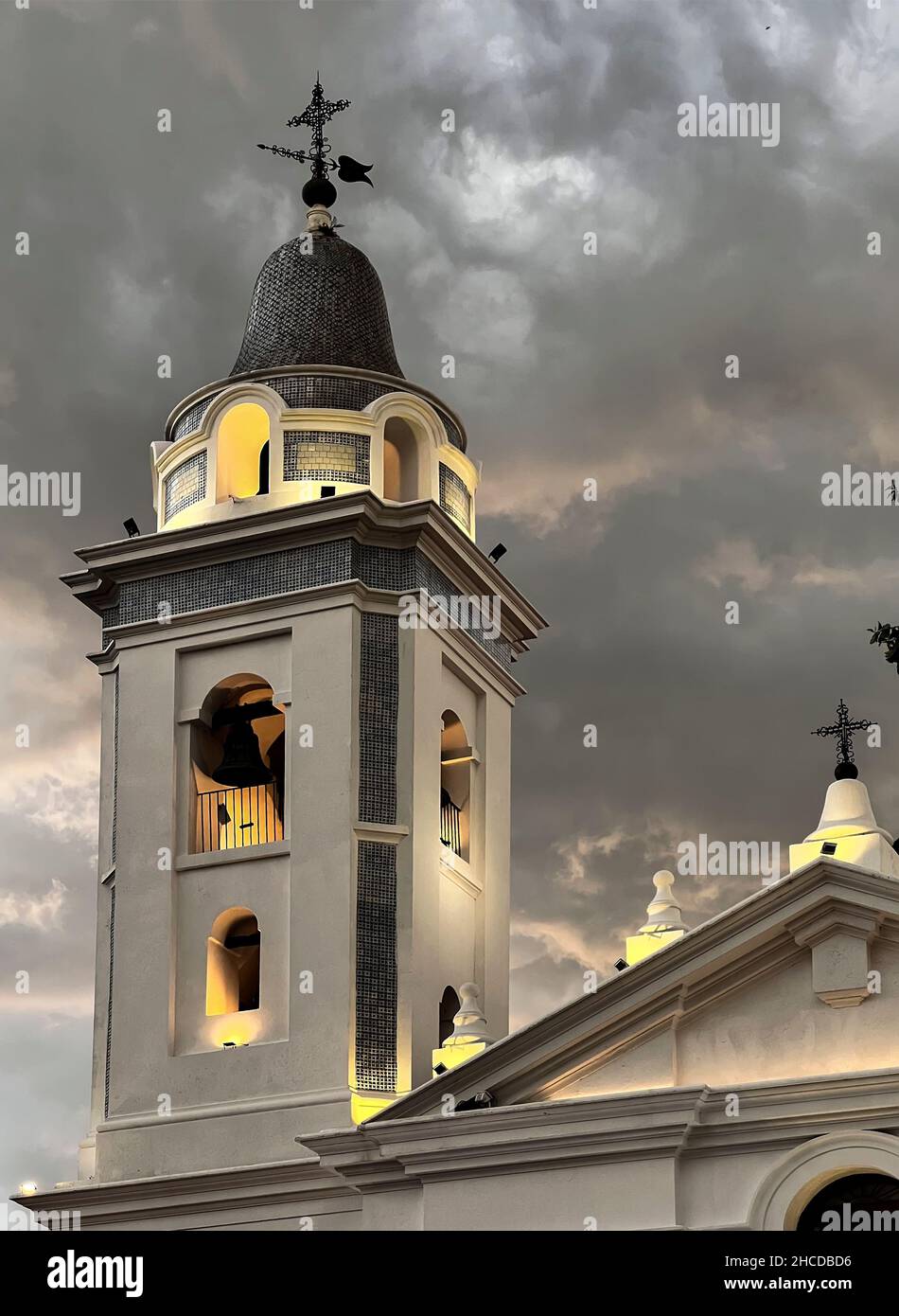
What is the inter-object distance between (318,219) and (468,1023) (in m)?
10.3

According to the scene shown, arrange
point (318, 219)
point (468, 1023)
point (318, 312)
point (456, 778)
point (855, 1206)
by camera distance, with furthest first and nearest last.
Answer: point (318, 219) < point (318, 312) < point (456, 778) < point (468, 1023) < point (855, 1206)

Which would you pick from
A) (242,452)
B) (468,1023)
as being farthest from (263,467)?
(468,1023)

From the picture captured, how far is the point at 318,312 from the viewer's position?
27.6 metres

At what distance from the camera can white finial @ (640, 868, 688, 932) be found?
2377 centimetres

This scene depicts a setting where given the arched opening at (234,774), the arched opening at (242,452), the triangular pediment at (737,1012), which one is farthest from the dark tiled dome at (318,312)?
the triangular pediment at (737,1012)

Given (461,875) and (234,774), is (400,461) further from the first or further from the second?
(461,875)

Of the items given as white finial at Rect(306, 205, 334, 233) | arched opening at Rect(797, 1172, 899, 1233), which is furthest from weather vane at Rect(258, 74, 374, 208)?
arched opening at Rect(797, 1172, 899, 1233)

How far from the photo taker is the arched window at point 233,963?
24688 millimetres

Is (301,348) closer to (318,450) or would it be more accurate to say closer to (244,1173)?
(318,450)

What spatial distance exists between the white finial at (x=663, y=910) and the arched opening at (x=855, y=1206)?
4.06m

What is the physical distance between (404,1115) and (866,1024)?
433 cm

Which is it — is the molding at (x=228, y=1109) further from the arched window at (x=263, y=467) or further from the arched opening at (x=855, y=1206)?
the arched window at (x=263, y=467)
